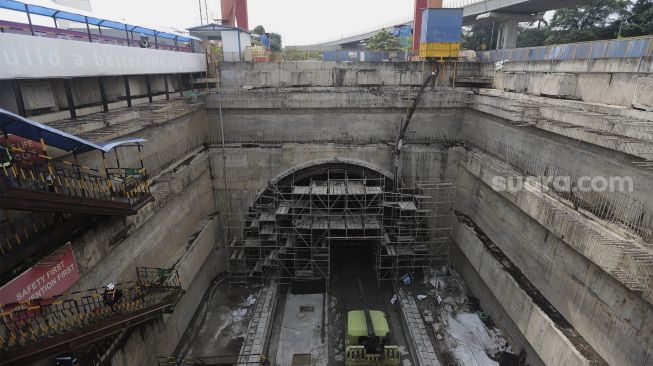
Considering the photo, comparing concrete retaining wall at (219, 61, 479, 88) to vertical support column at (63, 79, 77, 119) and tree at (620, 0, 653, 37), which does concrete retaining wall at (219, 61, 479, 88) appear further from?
tree at (620, 0, 653, 37)

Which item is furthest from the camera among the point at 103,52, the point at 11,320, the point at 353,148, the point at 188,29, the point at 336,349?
the point at 188,29

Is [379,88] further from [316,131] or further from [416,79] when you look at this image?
[316,131]

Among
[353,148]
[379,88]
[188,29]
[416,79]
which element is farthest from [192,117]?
[416,79]

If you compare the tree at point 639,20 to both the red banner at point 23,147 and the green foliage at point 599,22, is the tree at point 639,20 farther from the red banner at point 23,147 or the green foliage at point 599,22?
the red banner at point 23,147

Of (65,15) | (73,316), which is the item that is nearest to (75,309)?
(73,316)

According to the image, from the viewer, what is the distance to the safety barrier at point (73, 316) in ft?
19.9

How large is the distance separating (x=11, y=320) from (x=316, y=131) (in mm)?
14298

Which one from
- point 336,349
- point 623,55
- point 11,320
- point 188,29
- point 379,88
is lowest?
point 336,349

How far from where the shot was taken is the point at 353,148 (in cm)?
1814

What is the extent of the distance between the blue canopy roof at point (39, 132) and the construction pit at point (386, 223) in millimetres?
2195

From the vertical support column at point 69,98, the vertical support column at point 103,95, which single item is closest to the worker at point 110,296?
the vertical support column at point 69,98

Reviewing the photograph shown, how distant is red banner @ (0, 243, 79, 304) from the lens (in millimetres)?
6648

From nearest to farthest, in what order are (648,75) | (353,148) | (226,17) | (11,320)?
1. (11,320)
2. (648,75)
3. (353,148)
4. (226,17)

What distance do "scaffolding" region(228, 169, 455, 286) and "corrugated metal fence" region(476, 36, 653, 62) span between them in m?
7.18
